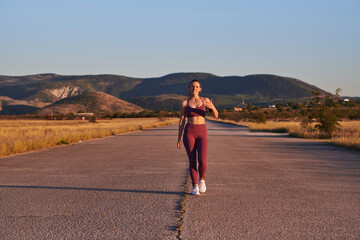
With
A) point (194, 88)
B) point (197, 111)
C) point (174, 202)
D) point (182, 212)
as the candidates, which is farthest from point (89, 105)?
point (182, 212)

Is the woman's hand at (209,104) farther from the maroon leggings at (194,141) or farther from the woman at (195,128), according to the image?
the maroon leggings at (194,141)

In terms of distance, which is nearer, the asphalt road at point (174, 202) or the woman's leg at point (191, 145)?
the asphalt road at point (174, 202)

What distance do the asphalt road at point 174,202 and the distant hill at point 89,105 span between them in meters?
141

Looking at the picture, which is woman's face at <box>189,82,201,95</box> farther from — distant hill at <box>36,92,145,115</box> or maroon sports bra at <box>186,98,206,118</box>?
distant hill at <box>36,92,145,115</box>

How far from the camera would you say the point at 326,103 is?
1251 inches

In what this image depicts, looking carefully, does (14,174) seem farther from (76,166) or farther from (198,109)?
(198,109)

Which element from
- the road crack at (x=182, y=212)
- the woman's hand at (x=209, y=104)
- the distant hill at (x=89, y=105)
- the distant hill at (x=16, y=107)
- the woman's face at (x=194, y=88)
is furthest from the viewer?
the distant hill at (x=16, y=107)

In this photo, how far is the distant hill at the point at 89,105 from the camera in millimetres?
150750

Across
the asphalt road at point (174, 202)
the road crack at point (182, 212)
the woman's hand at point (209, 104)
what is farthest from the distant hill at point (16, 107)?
the woman's hand at point (209, 104)

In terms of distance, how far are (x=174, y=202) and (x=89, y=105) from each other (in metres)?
153

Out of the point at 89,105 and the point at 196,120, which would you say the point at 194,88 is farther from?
the point at 89,105

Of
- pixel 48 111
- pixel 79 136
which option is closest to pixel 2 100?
pixel 48 111

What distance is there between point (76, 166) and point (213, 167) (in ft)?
12.7

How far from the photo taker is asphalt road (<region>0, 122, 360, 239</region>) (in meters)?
5.48
